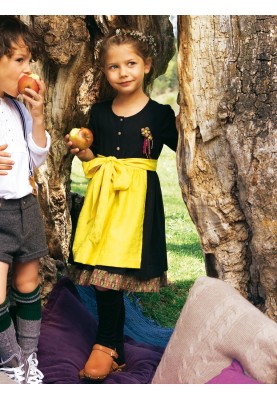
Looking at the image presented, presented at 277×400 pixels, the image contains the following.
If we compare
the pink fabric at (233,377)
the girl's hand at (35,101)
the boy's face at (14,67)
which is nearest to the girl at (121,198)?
the girl's hand at (35,101)

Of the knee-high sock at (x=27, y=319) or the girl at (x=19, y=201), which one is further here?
the knee-high sock at (x=27, y=319)

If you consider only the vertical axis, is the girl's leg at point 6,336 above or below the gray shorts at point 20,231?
below

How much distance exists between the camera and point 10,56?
10.4ft

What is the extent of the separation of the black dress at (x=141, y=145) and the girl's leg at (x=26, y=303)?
26 centimetres

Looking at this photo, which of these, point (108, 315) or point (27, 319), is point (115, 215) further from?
point (27, 319)

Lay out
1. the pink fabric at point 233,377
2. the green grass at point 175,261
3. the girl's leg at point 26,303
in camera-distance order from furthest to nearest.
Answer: the green grass at point 175,261, the girl's leg at point 26,303, the pink fabric at point 233,377

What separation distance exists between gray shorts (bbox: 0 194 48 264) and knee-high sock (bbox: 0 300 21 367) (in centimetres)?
22

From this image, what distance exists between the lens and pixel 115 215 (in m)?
3.43

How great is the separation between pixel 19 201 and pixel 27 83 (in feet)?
1.70

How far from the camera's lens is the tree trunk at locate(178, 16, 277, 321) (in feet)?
10.5

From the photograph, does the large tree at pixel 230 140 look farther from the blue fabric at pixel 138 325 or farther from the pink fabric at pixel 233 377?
the pink fabric at pixel 233 377

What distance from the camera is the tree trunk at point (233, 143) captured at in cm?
321

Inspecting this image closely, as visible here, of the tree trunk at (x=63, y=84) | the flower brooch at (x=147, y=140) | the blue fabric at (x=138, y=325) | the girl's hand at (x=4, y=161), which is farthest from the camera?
the blue fabric at (x=138, y=325)

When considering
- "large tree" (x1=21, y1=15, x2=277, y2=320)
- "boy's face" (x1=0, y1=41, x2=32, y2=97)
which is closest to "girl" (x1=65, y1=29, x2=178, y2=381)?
"large tree" (x1=21, y1=15, x2=277, y2=320)
